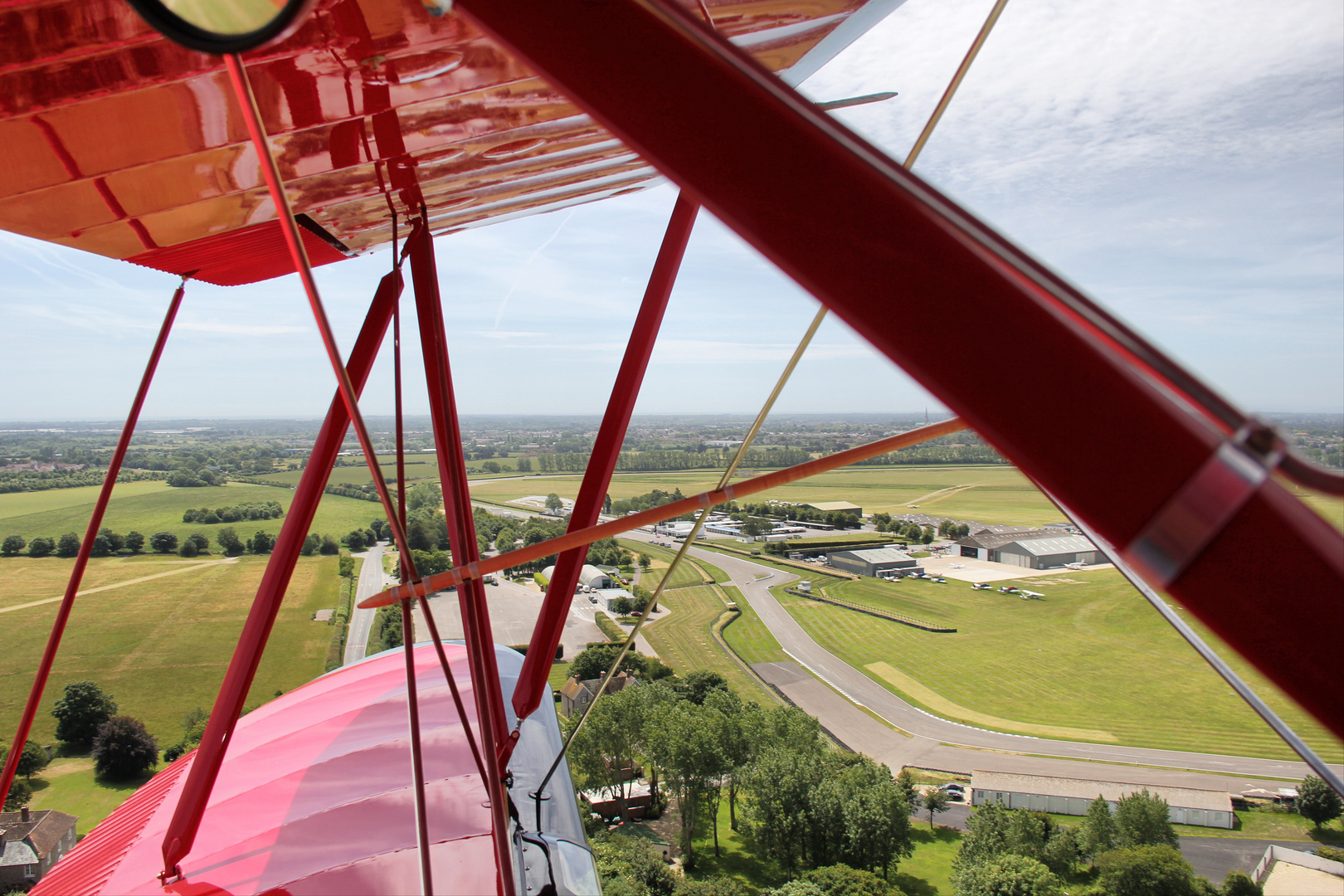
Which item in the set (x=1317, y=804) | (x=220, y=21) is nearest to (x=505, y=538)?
(x=220, y=21)

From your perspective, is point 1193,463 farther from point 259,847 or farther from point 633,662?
point 633,662

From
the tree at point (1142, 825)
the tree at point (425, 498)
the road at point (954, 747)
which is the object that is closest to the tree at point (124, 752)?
the tree at point (425, 498)

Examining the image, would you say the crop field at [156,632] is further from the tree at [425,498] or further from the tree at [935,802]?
the tree at [935,802]

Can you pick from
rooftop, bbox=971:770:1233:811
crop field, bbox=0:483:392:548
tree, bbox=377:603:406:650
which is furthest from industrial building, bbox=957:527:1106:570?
crop field, bbox=0:483:392:548

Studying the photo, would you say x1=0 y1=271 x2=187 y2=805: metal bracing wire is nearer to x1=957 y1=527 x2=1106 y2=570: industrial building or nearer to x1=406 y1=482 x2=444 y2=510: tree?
x1=406 y1=482 x2=444 y2=510: tree

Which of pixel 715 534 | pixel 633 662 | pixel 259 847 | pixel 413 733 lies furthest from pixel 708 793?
pixel 715 534

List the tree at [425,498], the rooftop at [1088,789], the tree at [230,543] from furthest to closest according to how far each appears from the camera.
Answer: the tree at [230,543]
the tree at [425,498]
the rooftop at [1088,789]

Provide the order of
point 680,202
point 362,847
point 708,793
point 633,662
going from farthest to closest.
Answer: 1. point 633,662
2. point 708,793
3. point 362,847
4. point 680,202
